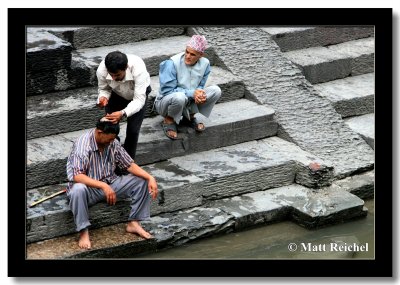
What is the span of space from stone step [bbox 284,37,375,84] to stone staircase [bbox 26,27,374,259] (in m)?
0.01

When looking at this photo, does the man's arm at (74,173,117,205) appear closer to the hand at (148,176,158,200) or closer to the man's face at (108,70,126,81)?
the hand at (148,176,158,200)

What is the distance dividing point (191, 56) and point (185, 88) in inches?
11.9

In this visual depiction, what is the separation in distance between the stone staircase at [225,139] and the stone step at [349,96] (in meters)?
0.01

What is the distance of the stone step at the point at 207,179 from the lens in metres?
8.77

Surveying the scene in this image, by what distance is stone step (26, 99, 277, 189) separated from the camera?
908 cm

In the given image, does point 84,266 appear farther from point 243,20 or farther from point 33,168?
point 243,20

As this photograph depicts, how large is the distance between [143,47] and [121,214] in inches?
76.1

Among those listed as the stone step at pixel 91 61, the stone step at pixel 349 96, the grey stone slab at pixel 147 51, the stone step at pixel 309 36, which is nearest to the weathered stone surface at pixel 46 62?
the stone step at pixel 91 61

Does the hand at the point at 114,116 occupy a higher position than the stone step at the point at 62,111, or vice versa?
the hand at the point at 114,116

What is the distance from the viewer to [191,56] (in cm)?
942

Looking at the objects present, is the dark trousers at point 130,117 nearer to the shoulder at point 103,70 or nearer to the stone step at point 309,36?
the shoulder at point 103,70

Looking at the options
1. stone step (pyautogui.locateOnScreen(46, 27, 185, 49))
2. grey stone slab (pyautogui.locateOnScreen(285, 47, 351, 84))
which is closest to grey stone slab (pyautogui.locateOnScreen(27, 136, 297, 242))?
grey stone slab (pyautogui.locateOnScreen(285, 47, 351, 84))

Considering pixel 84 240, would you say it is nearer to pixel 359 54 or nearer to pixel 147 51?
pixel 147 51

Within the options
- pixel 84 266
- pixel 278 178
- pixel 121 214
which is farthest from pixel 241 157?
pixel 84 266
